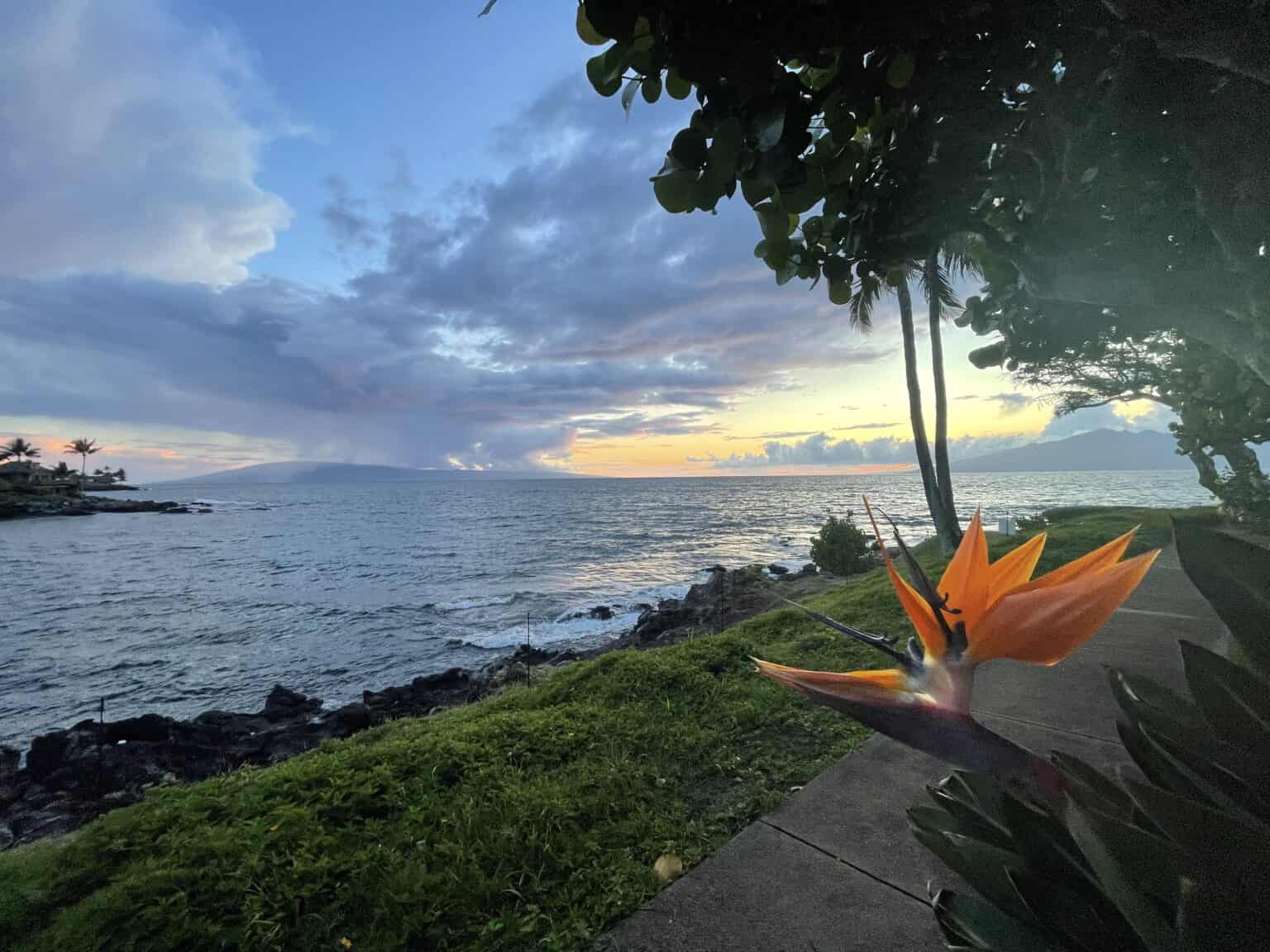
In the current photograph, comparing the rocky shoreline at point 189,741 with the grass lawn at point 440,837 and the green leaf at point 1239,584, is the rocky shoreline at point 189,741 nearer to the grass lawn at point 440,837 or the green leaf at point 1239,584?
the grass lawn at point 440,837

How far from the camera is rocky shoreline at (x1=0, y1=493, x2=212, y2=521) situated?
63.6 m

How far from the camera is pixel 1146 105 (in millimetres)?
2086

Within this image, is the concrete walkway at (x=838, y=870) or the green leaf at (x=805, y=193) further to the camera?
the concrete walkway at (x=838, y=870)

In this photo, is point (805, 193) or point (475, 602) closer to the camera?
point (805, 193)

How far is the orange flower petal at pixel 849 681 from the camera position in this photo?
0.63 metres

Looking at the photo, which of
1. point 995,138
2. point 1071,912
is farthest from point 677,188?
point 995,138

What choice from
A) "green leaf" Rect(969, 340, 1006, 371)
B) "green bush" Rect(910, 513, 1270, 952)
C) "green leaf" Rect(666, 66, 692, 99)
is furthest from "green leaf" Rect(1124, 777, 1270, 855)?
"green leaf" Rect(969, 340, 1006, 371)

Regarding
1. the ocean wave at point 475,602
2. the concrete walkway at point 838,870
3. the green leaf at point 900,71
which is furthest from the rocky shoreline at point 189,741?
the ocean wave at point 475,602

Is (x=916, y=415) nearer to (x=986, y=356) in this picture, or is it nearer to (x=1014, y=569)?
(x=986, y=356)

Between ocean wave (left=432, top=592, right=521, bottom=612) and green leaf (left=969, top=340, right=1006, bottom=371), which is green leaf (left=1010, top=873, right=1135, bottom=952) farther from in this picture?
ocean wave (left=432, top=592, right=521, bottom=612)

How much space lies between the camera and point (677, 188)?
1496 mm

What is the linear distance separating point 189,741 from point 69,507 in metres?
86.4

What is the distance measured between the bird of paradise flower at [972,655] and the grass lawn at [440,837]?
193 centimetres

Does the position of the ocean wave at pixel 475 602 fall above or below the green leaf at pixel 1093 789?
below
